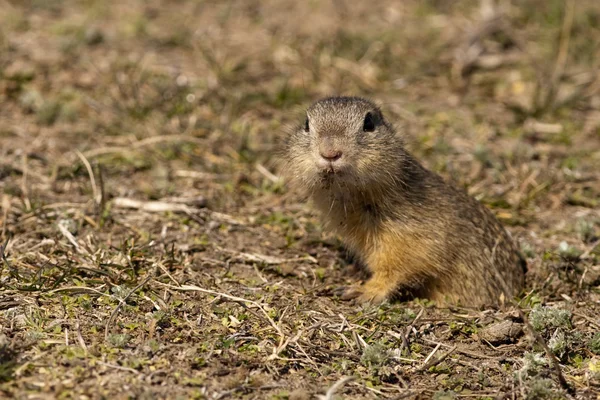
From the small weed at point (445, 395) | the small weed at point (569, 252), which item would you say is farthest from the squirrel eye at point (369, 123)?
the small weed at point (445, 395)

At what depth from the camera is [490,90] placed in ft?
36.0

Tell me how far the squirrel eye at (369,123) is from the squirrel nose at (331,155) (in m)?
0.66

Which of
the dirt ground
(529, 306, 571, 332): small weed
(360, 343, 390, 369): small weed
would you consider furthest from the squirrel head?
(529, 306, 571, 332): small weed

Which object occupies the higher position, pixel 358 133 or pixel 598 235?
pixel 358 133

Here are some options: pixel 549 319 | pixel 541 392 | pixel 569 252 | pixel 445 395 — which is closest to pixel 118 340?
pixel 445 395

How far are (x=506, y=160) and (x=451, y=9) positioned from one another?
478cm

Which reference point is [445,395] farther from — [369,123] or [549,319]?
[369,123]

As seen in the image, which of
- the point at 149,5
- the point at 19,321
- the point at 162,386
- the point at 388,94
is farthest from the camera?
the point at 149,5

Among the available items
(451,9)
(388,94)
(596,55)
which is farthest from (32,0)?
(596,55)

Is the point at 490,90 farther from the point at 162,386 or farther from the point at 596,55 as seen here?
the point at 162,386

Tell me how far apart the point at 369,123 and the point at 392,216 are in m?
0.85

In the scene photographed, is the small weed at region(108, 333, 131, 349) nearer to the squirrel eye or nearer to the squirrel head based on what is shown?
the squirrel head

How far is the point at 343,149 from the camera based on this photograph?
6.18 meters

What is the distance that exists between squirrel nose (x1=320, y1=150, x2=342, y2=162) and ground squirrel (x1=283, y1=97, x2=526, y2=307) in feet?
0.33
